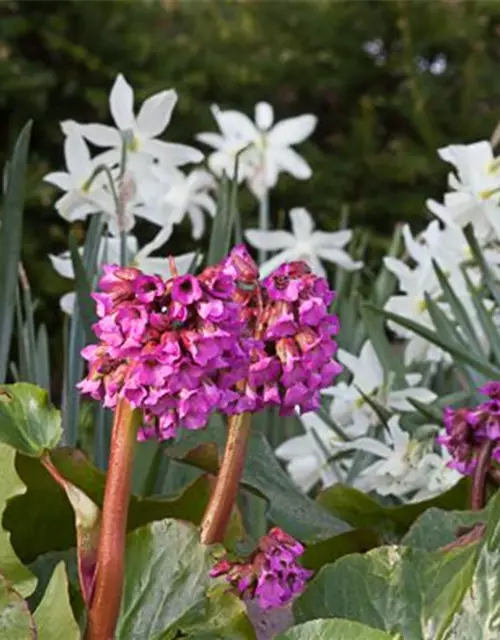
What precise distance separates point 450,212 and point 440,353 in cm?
19

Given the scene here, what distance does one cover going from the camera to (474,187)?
1.10 metres

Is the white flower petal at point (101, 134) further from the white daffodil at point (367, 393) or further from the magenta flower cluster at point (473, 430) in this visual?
the magenta flower cluster at point (473, 430)

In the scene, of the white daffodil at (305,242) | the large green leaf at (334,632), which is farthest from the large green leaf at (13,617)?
the white daffodil at (305,242)

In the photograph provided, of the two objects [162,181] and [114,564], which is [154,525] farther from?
[162,181]

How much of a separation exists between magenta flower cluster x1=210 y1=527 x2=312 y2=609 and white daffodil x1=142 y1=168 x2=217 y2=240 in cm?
55

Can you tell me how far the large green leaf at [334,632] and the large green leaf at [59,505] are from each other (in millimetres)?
235

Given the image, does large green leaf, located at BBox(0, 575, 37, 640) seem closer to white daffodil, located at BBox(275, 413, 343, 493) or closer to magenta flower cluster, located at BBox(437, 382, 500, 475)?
magenta flower cluster, located at BBox(437, 382, 500, 475)

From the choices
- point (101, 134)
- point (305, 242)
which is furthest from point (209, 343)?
point (305, 242)

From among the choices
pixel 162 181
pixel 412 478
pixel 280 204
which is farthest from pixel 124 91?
pixel 280 204

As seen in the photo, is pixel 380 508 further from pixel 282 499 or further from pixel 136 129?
pixel 136 129

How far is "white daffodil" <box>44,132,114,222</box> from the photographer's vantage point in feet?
3.53

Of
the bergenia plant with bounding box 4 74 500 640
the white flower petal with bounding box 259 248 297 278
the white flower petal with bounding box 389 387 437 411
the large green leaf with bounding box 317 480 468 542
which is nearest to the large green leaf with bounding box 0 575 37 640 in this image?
the bergenia plant with bounding box 4 74 500 640

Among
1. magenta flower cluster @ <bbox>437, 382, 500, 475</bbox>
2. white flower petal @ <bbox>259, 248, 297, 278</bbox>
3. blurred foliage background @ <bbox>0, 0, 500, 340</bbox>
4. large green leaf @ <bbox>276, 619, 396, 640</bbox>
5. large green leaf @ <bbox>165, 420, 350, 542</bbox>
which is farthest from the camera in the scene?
blurred foliage background @ <bbox>0, 0, 500, 340</bbox>

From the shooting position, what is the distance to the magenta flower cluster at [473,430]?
73 cm
